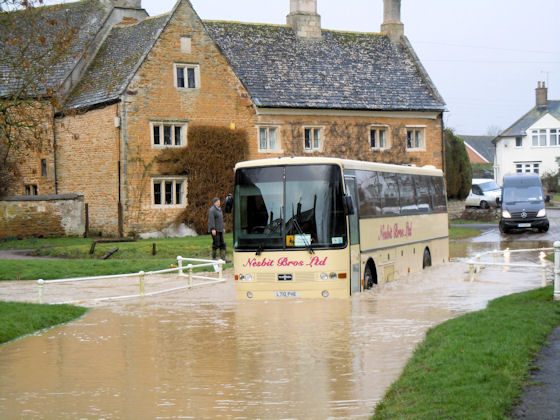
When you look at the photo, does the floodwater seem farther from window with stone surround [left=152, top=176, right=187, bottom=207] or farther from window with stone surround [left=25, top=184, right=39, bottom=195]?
window with stone surround [left=25, top=184, right=39, bottom=195]

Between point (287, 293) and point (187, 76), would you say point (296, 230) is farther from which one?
point (187, 76)

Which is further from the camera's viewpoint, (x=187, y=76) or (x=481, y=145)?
(x=481, y=145)

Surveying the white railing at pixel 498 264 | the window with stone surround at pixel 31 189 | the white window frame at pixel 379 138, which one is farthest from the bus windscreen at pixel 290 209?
the white window frame at pixel 379 138

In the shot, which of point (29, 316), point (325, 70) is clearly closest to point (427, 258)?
point (29, 316)

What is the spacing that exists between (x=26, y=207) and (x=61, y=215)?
1.57 meters

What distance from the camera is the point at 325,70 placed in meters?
45.1

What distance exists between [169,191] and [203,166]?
6.44 ft

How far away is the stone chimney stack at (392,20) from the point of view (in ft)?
163

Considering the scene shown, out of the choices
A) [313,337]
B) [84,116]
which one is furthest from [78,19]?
[313,337]

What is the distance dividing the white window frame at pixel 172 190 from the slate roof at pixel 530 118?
57.6 meters

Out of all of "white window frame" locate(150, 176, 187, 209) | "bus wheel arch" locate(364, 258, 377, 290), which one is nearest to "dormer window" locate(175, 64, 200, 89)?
"white window frame" locate(150, 176, 187, 209)

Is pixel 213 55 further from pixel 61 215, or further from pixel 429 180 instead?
pixel 429 180

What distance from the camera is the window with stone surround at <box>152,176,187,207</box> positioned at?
38469 mm

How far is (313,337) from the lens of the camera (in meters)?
14.0
